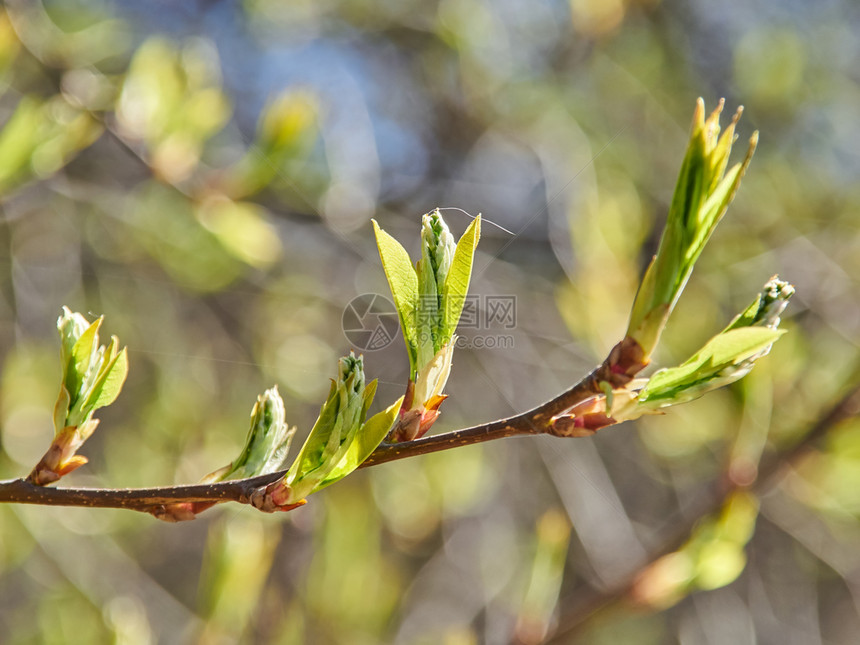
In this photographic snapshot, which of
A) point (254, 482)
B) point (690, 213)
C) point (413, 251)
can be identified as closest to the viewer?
point (690, 213)

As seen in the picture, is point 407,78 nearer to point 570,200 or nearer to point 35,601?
point 570,200

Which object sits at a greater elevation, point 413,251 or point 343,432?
point 343,432

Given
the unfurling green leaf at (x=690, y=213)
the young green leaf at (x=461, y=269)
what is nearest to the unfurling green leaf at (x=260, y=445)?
the young green leaf at (x=461, y=269)

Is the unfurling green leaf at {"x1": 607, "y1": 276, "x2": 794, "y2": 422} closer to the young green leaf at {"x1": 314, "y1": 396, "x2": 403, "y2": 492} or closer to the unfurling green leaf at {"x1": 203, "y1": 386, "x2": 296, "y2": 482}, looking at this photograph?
the young green leaf at {"x1": 314, "y1": 396, "x2": 403, "y2": 492}

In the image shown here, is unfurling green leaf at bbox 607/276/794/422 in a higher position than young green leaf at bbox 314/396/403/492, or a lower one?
higher

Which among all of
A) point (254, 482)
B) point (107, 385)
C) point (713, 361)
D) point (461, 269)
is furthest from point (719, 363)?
point (107, 385)

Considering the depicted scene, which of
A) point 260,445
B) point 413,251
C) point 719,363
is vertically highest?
point 719,363

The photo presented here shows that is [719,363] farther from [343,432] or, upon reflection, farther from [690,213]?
[343,432]

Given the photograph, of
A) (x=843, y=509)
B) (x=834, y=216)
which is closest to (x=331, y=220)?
(x=843, y=509)

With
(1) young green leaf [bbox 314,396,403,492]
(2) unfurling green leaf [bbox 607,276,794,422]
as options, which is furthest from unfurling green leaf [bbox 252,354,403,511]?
(2) unfurling green leaf [bbox 607,276,794,422]
